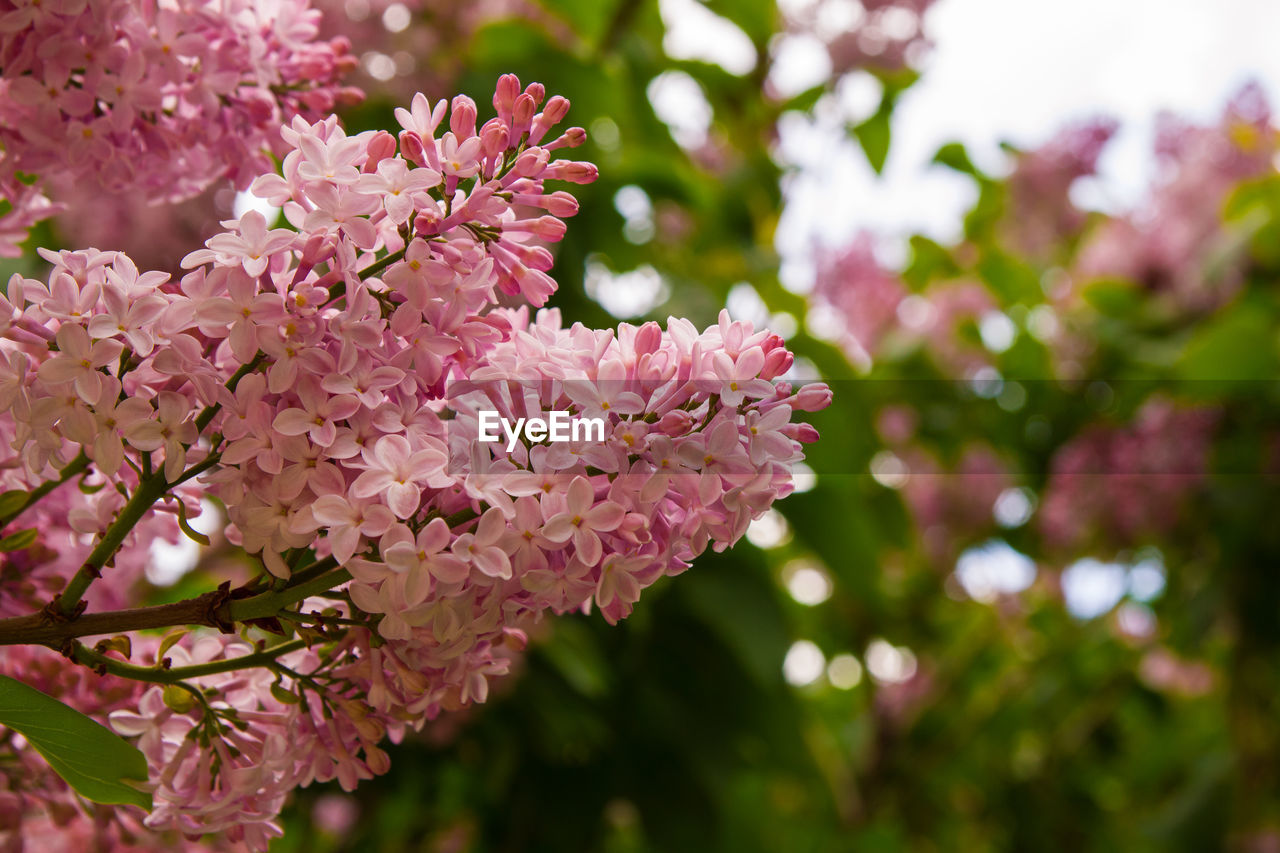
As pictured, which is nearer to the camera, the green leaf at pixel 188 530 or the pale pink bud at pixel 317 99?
the green leaf at pixel 188 530

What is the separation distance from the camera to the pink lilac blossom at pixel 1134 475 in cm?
206

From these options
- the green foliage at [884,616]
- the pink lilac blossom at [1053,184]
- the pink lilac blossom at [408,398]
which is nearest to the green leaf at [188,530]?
the pink lilac blossom at [408,398]

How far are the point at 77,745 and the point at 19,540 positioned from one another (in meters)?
0.12

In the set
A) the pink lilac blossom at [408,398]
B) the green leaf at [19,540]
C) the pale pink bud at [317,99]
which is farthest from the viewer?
the pale pink bud at [317,99]

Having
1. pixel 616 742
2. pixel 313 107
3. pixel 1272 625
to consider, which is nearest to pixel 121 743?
pixel 313 107

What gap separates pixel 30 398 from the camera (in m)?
0.45

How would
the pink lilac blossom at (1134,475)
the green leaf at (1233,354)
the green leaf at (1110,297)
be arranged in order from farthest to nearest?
the green leaf at (1110,297) < the pink lilac blossom at (1134,475) < the green leaf at (1233,354)

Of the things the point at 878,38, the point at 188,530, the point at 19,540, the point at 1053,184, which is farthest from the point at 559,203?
the point at 1053,184

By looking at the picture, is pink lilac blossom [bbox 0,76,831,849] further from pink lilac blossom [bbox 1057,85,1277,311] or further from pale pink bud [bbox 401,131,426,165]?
pink lilac blossom [bbox 1057,85,1277,311]

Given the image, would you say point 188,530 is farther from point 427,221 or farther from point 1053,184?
point 1053,184

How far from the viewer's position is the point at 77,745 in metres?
0.50

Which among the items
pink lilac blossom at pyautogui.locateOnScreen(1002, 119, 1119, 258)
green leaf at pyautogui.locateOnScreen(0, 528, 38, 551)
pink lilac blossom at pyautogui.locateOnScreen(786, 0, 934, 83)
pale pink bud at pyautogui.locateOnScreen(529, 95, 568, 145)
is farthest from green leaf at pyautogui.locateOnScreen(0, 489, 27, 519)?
pink lilac blossom at pyautogui.locateOnScreen(1002, 119, 1119, 258)
